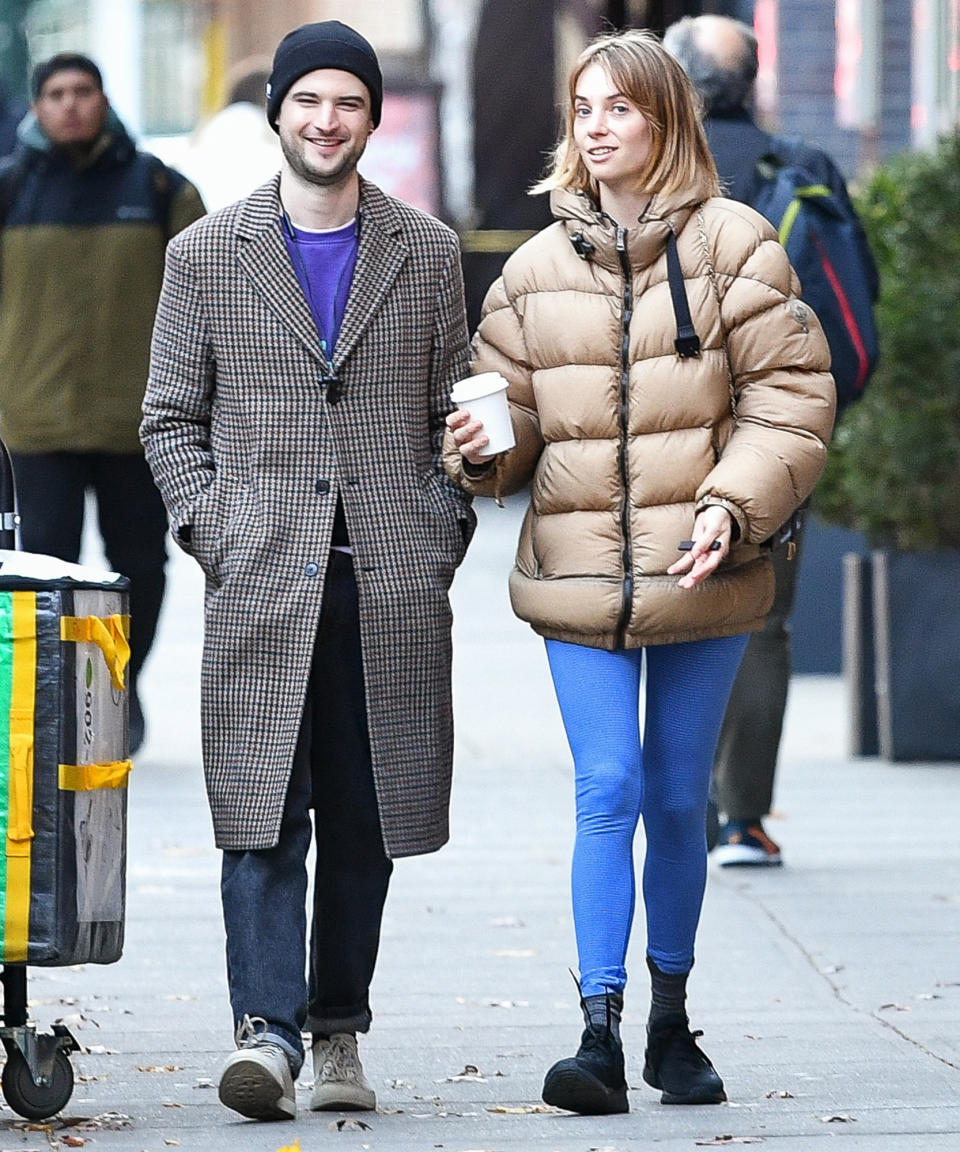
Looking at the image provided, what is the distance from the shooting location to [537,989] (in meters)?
5.66

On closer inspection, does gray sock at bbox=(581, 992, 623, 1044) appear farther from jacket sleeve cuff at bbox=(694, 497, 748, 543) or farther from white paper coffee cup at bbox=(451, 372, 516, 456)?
white paper coffee cup at bbox=(451, 372, 516, 456)

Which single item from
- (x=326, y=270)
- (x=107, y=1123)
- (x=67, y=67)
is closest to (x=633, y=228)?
(x=326, y=270)

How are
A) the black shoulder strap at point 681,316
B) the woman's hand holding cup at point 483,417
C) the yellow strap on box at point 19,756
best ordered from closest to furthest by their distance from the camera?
1. the yellow strap on box at point 19,756
2. the woman's hand holding cup at point 483,417
3. the black shoulder strap at point 681,316

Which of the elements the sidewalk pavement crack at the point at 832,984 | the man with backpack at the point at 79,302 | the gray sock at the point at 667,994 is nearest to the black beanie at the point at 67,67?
the man with backpack at the point at 79,302

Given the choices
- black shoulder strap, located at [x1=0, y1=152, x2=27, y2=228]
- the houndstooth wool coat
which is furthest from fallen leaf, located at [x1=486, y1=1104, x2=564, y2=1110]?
black shoulder strap, located at [x1=0, y1=152, x2=27, y2=228]

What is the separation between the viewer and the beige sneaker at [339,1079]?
15.0 feet

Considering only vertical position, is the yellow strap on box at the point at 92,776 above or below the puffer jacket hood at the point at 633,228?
below

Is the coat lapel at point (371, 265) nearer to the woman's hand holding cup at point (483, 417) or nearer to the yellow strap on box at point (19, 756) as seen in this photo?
the woman's hand holding cup at point (483, 417)

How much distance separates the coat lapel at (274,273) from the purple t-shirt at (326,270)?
19mm

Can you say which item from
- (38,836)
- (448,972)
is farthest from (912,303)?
(38,836)

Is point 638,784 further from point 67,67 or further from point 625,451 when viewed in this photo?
point 67,67

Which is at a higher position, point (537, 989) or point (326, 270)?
point (326, 270)

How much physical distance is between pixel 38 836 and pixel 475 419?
101 centimetres

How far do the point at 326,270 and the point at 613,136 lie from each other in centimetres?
56
